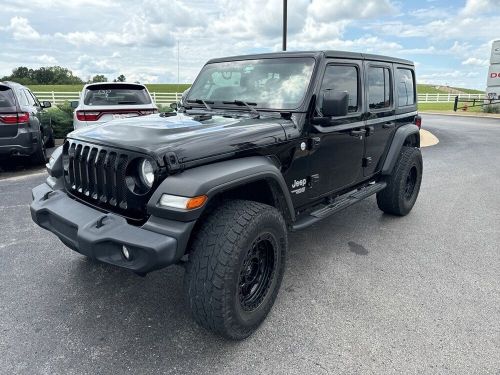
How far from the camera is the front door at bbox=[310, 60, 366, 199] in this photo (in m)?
3.40

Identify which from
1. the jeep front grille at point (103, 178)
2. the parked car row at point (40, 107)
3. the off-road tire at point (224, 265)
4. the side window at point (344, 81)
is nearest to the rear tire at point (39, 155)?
the parked car row at point (40, 107)

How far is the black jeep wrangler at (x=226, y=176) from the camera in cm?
227

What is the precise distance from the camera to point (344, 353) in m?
2.46

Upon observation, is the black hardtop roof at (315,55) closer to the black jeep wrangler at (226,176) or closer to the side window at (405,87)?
the black jeep wrangler at (226,176)

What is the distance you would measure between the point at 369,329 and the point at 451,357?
0.51 metres

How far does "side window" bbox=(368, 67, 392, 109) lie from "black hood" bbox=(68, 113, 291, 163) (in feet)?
4.86

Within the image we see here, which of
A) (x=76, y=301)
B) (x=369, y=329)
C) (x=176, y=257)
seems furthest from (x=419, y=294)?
(x=76, y=301)

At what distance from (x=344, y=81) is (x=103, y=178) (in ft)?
7.75

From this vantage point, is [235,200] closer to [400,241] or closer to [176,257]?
[176,257]

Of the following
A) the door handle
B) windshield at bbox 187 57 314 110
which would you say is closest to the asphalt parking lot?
the door handle

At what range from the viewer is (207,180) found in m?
2.28

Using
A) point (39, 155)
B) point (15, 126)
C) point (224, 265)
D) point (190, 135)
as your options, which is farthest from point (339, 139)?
point (39, 155)

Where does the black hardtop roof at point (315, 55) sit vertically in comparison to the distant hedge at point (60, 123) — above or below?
above

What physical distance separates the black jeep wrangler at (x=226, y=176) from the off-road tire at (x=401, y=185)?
0.72 meters
